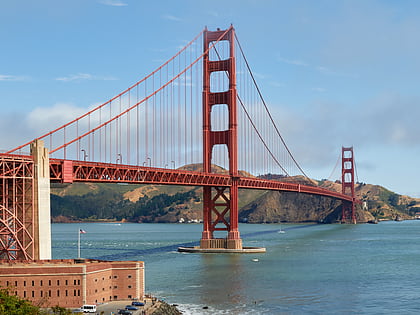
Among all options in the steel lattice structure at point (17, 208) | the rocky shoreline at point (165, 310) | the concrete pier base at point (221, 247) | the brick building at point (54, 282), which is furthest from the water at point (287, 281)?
the steel lattice structure at point (17, 208)

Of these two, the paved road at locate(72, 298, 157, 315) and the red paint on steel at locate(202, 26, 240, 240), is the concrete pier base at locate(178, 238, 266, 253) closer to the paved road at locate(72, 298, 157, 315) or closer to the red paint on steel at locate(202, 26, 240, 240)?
the red paint on steel at locate(202, 26, 240, 240)

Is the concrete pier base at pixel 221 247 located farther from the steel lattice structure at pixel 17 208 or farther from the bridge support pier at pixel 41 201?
Answer: the steel lattice structure at pixel 17 208

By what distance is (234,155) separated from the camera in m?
91.9

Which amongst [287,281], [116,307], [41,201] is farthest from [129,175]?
[116,307]

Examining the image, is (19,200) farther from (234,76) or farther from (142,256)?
(234,76)

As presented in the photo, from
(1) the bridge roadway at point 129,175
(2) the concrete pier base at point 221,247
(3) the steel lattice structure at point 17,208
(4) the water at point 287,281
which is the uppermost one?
(1) the bridge roadway at point 129,175

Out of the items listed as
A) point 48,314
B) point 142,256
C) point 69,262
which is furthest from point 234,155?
point 48,314

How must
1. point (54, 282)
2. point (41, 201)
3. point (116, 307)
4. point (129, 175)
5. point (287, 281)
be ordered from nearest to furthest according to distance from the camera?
point (116, 307) < point (54, 282) < point (41, 201) < point (287, 281) < point (129, 175)

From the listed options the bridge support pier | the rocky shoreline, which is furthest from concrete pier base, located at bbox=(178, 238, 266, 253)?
the rocky shoreline

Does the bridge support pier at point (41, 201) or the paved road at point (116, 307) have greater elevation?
the bridge support pier at point (41, 201)

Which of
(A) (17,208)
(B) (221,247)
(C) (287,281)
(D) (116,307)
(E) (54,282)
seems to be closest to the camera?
(D) (116,307)

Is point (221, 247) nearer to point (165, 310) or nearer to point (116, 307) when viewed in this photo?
point (116, 307)

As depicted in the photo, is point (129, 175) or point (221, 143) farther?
point (221, 143)

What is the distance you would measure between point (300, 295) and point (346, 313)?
24.0 ft
